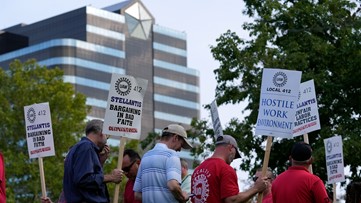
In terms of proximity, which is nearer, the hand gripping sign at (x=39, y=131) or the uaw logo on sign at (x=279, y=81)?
the uaw logo on sign at (x=279, y=81)

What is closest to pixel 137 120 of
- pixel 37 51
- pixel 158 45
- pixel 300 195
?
pixel 300 195

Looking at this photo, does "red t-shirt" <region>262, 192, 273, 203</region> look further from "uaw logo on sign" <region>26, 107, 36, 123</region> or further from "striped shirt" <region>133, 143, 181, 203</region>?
"uaw logo on sign" <region>26, 107, 36, 123</region>

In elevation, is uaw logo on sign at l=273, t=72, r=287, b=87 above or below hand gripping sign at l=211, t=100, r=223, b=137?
above

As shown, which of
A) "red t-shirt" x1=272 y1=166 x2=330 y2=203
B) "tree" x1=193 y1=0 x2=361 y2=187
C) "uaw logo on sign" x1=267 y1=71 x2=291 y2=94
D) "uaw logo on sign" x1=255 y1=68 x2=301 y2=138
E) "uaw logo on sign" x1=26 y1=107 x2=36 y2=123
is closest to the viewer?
"red t-shirt" x1=272 y1=166 x2=330 y2=203

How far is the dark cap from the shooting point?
11.0 meters

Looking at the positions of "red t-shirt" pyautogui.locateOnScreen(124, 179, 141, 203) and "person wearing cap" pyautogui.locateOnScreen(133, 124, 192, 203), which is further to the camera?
"red t-shirt" pyautogui.locateOnScreen(124, 179, 141, 203)

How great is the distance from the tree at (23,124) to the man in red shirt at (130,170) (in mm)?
36118

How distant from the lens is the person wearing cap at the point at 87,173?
1045cm

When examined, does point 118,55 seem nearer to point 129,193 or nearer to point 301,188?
point 129,193

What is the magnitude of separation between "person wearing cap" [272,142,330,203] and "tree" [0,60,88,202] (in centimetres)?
3827

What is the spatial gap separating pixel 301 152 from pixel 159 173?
1580 mm

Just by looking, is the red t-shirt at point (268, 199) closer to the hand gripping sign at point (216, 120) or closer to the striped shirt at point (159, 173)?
the hand gripping sign at point (216, 120)

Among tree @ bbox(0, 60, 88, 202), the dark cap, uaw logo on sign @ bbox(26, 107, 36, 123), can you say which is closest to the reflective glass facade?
tree @ bbox(0, 60, 88, 202)

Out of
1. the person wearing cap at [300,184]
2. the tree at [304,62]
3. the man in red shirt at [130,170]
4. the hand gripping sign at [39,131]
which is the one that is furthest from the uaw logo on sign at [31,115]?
the tree at [304,62]
